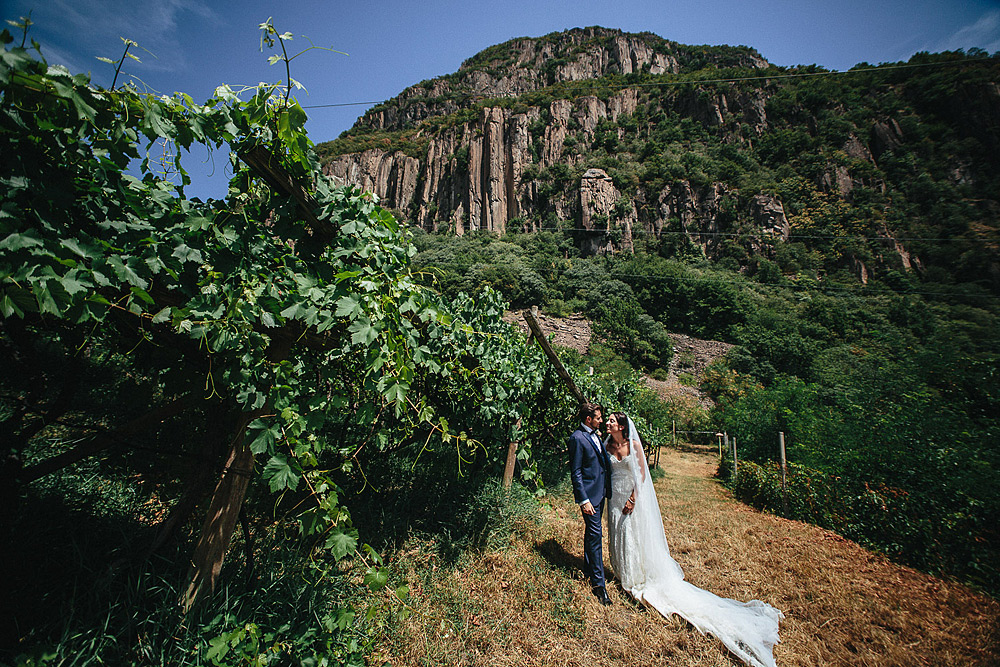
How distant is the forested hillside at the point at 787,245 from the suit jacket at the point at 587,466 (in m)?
2.08

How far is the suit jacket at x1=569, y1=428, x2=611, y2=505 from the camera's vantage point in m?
3.24

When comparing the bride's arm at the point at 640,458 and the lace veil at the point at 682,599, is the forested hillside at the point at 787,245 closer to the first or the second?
the bride's arm at the point at 640,458

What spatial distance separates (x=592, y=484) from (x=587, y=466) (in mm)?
162

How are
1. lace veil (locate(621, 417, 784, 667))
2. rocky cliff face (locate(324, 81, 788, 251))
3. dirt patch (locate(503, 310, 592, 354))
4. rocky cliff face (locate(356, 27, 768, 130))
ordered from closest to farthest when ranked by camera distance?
1. lace veil (locate(621, 417, 784, 667))
2. dirt patch (locate(503, 310, 592, 354))
3. rocky cliff face (locate(324, 81, 788, 251))
4. rocky cliff face (locate(356, 27, 768, 130))

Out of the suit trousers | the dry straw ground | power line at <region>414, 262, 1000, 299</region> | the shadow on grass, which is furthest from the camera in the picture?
power line at <region>414, 262, 1000, 299</region>

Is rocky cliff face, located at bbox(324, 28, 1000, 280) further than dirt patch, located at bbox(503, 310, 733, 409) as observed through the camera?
Yes

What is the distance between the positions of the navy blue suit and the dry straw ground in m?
0.40

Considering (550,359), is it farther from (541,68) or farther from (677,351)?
(541,68)

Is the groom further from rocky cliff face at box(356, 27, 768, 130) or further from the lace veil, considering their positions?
rocky cliff face at box(356, 27, 768, 130)

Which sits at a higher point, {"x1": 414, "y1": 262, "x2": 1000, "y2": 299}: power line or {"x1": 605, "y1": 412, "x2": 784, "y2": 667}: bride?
{"x1": 414, "y1": 262, "x2": 1000, "y2": 299}: power line

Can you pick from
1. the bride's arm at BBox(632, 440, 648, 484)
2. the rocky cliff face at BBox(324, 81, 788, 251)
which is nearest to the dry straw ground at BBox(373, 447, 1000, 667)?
the bride's arm at BBox(632, 440, 648, 484)

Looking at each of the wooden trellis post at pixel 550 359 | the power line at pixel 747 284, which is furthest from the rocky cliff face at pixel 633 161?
the wooden trellis post at pixel 550 359

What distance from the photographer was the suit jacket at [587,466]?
10.6 ft

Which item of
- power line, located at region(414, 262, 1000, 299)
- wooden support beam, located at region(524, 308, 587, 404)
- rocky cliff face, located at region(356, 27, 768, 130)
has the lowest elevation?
wooden support beam, located at region(524, 308, 587, 404)
